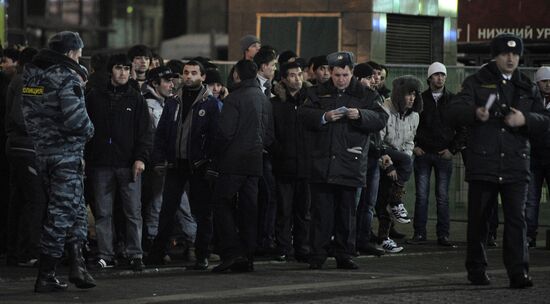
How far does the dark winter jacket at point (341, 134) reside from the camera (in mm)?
13336

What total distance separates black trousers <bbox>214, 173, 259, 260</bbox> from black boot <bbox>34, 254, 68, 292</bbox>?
1.97m

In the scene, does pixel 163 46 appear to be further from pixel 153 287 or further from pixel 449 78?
pixel 153 287

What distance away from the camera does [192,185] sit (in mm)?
13797

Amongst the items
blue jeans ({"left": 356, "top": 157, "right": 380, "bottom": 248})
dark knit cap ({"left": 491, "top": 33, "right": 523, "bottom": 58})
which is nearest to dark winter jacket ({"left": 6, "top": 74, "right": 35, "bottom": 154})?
blue jeans ({"left": 356, "top": 157, "right": 380, "bottom": 248})

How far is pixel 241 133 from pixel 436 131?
372cm

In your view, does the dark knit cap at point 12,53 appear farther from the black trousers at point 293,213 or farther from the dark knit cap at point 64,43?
the dark knit cap at point 64,43

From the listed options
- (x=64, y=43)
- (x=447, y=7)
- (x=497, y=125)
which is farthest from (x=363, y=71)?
(x=447, y=7)

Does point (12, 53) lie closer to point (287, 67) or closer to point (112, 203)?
point (112, 203)

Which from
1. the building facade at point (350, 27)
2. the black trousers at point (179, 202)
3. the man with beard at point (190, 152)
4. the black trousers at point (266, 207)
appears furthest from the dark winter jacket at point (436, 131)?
the building facade at point (350, 27)

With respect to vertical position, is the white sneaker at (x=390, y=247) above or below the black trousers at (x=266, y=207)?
below

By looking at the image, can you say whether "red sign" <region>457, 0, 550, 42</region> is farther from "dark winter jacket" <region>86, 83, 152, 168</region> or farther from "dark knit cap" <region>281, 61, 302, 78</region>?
"dark winter jacket" <region>86, 83, 152, 168</region>

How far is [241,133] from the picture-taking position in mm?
13367

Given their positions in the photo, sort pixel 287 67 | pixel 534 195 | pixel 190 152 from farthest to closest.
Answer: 1. pixel 534 195
2. pixel 287 67
3. pixel 190 152

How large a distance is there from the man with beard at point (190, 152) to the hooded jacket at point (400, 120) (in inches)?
107
